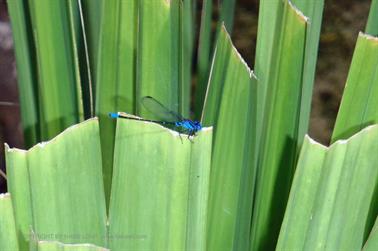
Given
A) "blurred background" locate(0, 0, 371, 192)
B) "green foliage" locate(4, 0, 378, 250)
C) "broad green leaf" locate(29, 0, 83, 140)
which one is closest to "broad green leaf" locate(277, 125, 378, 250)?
"green foliage" locate(4, 0, 378, 250)

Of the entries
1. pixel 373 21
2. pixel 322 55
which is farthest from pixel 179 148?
pixel 322 55

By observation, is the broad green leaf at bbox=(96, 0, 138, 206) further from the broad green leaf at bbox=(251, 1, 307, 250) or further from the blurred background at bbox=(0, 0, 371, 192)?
the blurred background at bbox=(0, 0, 371, 192)

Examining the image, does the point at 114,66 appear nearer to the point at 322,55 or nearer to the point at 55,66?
the point at 55,66

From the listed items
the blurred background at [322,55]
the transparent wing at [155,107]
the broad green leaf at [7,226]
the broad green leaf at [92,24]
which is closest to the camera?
the broad green leaf at [7,226]

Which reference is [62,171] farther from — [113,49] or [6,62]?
[6,62]

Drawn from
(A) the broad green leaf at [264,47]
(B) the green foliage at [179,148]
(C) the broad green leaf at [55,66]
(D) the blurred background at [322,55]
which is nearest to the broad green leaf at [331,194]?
(B) the green foliage at [179,148]

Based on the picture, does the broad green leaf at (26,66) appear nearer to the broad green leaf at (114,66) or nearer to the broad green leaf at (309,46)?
the broad green leaf at (114,66)
